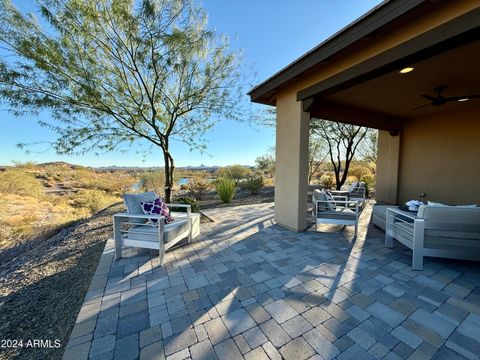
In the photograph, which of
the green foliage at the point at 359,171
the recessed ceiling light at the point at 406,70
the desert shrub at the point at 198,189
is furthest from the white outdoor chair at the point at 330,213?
the green foliage at the point at 359,171

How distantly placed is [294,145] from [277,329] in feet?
10.2

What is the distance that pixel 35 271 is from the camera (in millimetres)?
2818

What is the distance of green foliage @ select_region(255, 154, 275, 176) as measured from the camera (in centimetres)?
1212

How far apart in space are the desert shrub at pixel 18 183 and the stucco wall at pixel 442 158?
16390 mm

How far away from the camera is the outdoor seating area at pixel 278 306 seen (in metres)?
1.43

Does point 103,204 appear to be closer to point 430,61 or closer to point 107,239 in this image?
point 107,239

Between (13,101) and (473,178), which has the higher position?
(13,101)

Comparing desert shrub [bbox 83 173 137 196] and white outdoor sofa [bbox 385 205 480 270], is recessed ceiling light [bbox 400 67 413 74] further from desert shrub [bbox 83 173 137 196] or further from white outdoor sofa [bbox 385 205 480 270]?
desert shrub [bbox 83 173 137 196]

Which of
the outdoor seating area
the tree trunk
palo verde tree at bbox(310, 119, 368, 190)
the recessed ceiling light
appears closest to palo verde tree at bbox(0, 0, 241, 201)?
the tree trunk

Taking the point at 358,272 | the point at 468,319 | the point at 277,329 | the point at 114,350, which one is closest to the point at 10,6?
the point at 114,350

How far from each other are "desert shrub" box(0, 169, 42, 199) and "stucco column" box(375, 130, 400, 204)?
1580 centimetres

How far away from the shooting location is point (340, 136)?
25.9 ft

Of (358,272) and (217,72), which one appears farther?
(217,72)

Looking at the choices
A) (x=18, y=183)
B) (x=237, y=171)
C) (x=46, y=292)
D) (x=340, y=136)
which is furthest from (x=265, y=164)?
(x=18, y=183)
